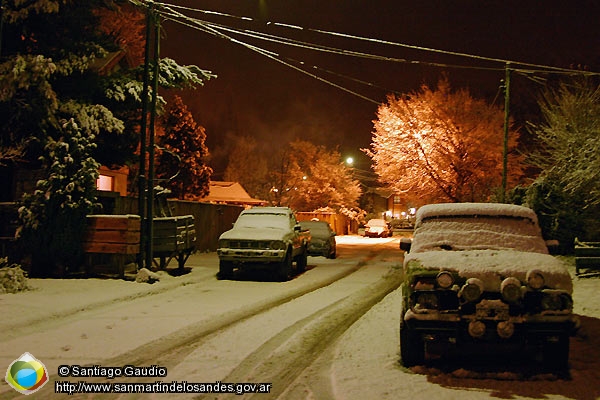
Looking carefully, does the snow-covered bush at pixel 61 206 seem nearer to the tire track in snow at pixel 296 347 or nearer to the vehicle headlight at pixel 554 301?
the tire track in snow at pixel 296 347

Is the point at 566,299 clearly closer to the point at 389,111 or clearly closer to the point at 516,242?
the point at 516,242

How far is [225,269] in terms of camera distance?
15906mm

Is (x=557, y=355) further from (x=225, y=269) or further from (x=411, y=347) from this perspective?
(x=225, y=269)

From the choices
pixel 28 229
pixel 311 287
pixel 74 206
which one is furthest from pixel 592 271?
pixel 28 229

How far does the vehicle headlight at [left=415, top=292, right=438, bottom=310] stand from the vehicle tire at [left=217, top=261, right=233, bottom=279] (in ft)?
32.9

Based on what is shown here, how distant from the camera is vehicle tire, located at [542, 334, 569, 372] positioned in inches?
249

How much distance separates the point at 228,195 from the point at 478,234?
51.2 metres

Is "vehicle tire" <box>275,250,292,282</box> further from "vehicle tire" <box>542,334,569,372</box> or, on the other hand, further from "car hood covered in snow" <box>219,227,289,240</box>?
"vehicle tire" <box>542,334,569,372</box>

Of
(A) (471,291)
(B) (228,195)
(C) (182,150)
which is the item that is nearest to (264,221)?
(A) (471,291)

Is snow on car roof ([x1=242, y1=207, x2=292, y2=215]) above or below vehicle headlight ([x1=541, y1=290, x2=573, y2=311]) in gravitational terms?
above

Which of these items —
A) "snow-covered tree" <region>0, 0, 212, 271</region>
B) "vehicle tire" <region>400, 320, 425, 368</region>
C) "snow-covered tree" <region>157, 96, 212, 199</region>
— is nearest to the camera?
"vehicle tire" <region>400, 320, 425, 368</region>

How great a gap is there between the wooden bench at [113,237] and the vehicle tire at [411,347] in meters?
9.48

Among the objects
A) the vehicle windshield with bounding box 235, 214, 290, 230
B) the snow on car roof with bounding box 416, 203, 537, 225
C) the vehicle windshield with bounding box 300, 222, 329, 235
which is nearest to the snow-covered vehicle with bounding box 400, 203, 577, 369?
the snow on car roof with bounding box 416, 203, 537, 225

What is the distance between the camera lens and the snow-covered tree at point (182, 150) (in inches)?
1773
